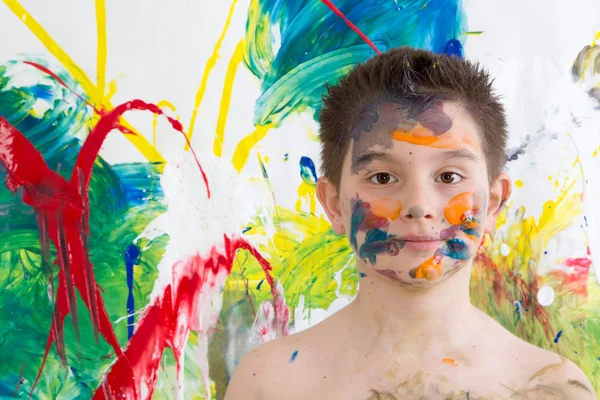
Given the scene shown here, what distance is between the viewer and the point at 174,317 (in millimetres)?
1475

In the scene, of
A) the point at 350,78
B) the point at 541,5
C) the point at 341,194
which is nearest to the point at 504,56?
the point at 541,5

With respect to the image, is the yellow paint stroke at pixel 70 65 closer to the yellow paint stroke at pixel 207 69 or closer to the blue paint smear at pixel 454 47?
the yellow paint stroke at pixel 207 69

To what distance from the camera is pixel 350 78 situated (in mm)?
1146

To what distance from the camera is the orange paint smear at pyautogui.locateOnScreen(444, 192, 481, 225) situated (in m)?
1.01

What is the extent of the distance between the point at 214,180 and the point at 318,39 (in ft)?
1.29

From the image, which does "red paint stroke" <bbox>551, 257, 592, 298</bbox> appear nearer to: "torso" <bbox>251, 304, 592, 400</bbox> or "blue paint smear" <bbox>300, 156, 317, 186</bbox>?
"torso" <bbox>251, 304, 592, 400</bbox>

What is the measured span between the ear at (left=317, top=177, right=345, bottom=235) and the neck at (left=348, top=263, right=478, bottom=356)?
89 millimetres

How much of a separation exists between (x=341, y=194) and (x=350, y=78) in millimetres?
205

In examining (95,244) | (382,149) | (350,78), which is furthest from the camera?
(95,244)

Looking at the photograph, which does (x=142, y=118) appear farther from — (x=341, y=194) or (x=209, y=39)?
(x=341, y=194)

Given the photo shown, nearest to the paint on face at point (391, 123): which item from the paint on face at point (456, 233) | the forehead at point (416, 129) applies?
the forehead at point (416, 129)

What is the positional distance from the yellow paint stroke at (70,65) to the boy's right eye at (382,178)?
1.96 feet

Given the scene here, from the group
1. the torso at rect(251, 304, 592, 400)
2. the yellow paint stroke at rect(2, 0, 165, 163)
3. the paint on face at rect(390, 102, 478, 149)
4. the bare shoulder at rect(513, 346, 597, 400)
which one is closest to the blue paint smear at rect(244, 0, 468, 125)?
the yellow paint stroke at rect(2, 0, 165, 163)

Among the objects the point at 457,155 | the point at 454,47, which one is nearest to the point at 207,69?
the point at 454,47
